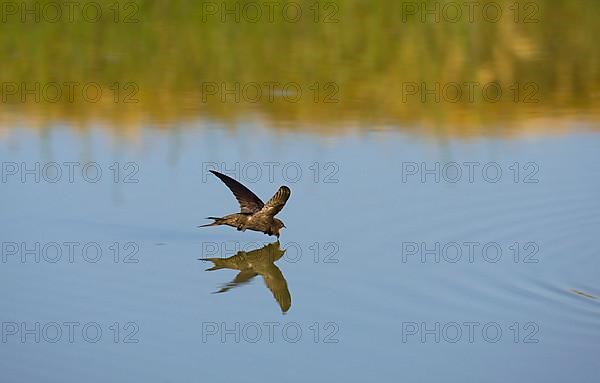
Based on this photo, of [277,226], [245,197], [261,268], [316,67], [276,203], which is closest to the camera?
[261,268]

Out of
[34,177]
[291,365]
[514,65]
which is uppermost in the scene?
[514,65]

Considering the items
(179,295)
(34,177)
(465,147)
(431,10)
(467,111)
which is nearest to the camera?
(179,295)

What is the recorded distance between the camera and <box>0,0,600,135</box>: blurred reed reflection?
12.1 metres

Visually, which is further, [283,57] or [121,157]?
[283,57]

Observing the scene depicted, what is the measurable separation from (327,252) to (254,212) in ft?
1.93

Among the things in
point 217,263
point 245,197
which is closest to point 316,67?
point 245,197

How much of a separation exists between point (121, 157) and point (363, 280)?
10.7ft

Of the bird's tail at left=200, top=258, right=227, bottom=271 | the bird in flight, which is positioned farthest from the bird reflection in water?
the bird in flight

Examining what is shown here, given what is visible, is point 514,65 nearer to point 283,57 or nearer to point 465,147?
point 283,57

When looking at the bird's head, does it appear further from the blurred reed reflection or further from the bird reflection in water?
the blurred reed reflection

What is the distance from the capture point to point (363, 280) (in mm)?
7844

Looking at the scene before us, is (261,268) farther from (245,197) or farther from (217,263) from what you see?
(245,197)

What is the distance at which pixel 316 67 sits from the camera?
13820mm

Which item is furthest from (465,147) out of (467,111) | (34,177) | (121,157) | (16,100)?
(16,100)
